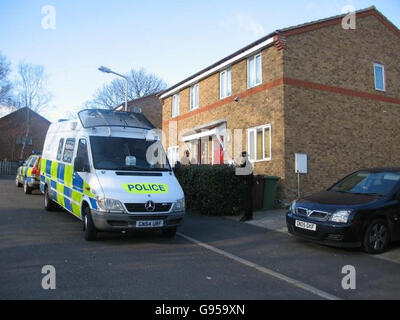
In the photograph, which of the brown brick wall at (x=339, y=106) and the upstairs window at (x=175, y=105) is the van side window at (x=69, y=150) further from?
the upstairs window at (x=175, y=105)

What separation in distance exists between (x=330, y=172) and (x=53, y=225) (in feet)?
33.7

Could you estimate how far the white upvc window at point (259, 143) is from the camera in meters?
14.5

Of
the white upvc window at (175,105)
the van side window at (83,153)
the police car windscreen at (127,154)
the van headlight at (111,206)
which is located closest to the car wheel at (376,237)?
the police car windscreen at (127,154)

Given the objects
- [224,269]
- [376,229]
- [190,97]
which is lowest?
[224,269]

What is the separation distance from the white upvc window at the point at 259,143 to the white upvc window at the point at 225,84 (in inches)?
111

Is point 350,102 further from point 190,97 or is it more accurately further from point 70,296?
point 70,296

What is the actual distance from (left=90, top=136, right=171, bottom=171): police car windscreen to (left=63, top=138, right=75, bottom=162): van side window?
1.07m

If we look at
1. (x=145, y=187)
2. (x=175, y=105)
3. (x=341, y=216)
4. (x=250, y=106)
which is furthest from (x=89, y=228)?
(x=175, y=105)

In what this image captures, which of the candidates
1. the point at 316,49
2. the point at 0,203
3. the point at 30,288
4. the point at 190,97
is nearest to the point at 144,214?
the point at 30,288

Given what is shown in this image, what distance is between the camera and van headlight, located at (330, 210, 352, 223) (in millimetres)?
6641

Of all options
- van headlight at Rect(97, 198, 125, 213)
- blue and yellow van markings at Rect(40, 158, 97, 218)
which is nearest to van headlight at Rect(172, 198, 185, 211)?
van headlight at Rect(97, 198, 125, 213)

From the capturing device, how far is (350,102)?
1523 cm

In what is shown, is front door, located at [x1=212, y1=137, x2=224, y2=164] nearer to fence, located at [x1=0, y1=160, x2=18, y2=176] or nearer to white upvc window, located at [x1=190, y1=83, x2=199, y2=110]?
white upvc window, located at [x1=190, y1=83, x2=199, y2=110]

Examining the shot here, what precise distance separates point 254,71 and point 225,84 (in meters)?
2.35
